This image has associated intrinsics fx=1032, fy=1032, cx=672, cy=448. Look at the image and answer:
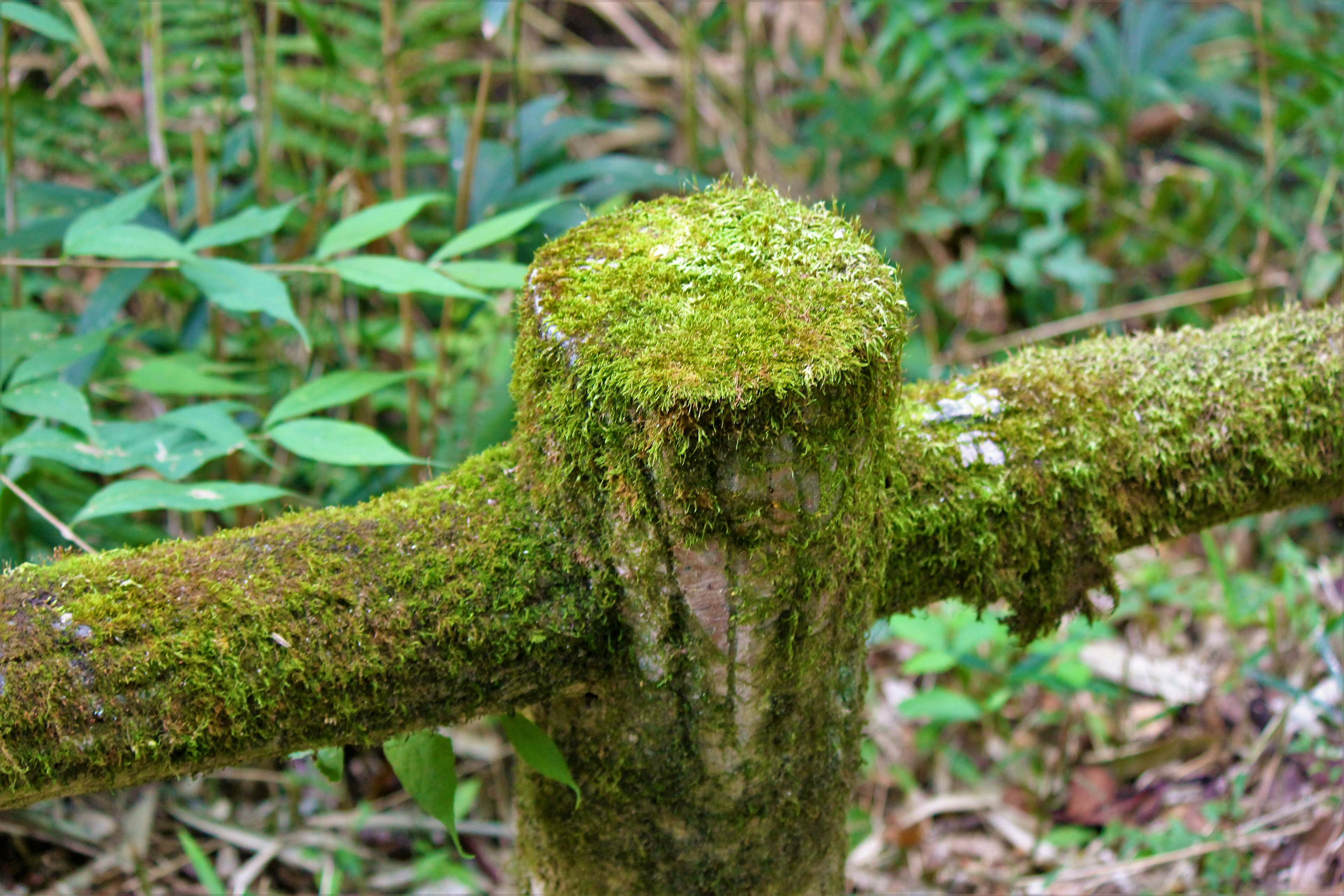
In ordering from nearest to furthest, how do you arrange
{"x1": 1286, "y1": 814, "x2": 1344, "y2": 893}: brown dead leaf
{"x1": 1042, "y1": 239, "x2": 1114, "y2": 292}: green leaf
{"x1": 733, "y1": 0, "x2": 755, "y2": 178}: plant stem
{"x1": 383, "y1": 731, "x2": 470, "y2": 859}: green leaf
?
{"x1": 383, "y1": 731, "x2": 470, "y2": 859}: green leaf, {"x1": 1286, "y1": 814, "x2": 1344, "y2": 893}: brown dead leaf, {"x1": 733, "y1": 0, "x2": 755, "y2": 178}: plant stem, {"x1": 1042, "y1": 239, "x2": 1114, "y2": 292}: green leaf

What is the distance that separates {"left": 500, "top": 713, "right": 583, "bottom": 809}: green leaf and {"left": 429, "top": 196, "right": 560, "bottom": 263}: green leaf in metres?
0.80

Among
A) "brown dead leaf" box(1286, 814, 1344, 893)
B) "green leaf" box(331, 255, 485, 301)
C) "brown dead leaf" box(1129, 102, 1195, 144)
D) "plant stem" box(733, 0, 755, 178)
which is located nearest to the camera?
"green leaf" box(331, 255, 485, 301)

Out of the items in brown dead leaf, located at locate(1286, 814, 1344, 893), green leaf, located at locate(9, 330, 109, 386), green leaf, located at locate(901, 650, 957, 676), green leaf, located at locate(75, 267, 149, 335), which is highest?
green leaf, located at locate(75, 267, 149, 335)

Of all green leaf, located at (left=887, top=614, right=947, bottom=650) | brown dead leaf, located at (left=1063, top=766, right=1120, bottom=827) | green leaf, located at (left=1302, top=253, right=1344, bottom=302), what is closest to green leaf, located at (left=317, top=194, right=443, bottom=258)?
green leaf, located at (left=887, top=614, right=947, bottom=650)

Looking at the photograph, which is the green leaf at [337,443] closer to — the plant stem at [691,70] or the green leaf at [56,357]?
the green leaf at [56,357]

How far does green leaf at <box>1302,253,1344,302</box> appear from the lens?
2803 mm

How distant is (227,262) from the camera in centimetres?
167

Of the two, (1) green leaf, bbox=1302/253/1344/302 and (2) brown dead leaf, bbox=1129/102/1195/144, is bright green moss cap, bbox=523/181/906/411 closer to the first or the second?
(1) green leaf, bbox=1302/253/1344/302

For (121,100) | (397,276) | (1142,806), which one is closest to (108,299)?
(397,276)

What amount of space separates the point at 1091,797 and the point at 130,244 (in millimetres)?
2379

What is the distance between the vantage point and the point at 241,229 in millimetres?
1765

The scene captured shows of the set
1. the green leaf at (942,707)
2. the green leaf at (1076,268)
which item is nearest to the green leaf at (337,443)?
the green leaf at (942,707)

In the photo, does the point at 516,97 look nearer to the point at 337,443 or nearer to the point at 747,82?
the point at 337,443

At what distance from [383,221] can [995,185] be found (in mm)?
2788
